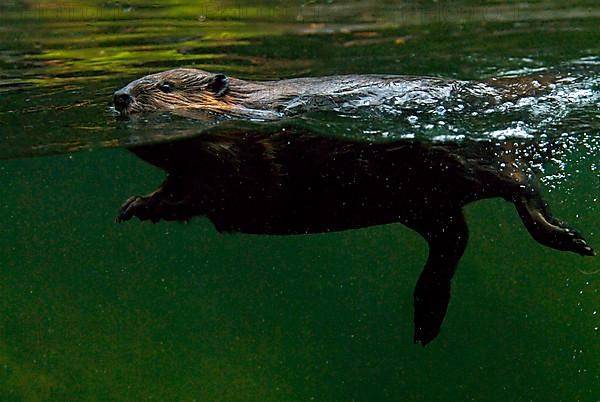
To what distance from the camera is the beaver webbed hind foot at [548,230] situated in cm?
439

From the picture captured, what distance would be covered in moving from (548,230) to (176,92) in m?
2.34

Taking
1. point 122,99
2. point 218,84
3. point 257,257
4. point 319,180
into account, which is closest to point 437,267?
point 319,180

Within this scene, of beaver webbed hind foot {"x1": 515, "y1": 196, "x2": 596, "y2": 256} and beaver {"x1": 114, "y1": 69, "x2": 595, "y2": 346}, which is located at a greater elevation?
beaver {"x1": 114, "y1": 69, "x2": 595, "y2": 346}

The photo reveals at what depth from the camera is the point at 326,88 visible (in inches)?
179

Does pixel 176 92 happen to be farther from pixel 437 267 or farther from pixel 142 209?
pixel 437 267

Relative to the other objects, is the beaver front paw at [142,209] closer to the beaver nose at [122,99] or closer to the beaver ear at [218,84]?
the beaver nose at [122,99]

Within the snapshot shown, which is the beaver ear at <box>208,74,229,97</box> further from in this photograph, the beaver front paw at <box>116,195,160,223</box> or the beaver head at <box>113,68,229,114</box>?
the beaver front paw at <box>116,195,160,223</box>

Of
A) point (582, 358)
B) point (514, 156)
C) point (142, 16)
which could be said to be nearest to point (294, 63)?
point (142, 16)

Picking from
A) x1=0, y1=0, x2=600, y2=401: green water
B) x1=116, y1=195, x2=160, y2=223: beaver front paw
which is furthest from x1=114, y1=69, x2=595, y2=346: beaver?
x1=0, y1=0, x2=600, y2=401: green water

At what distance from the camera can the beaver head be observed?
4.36 m

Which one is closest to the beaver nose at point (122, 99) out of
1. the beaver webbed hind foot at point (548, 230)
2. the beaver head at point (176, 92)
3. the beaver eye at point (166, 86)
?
the beaver head at point (176, 92)

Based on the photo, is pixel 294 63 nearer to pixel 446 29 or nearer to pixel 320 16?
pixel 320 16

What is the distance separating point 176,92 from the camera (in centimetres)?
448

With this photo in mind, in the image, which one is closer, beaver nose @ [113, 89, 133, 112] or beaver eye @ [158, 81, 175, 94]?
beaver nose @ [113, 89, 133, 112]
